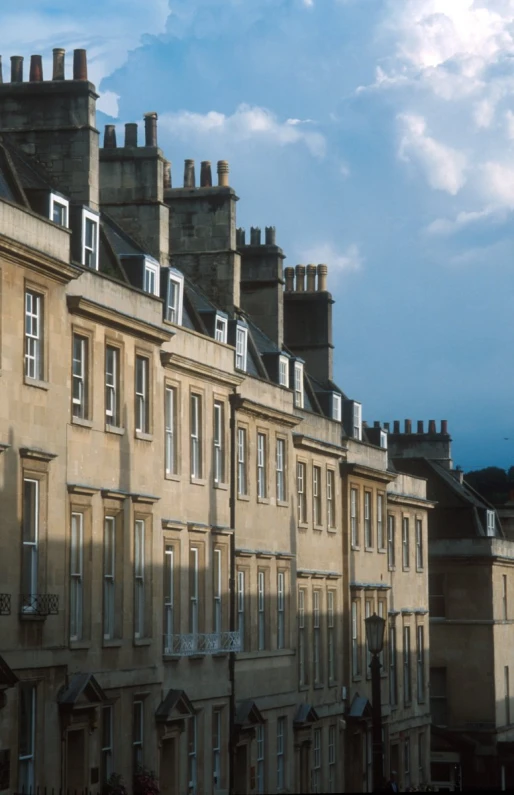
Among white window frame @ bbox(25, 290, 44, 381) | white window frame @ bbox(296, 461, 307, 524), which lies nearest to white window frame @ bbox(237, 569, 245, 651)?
white window frame @ bbox(296, 461, 307, 524)

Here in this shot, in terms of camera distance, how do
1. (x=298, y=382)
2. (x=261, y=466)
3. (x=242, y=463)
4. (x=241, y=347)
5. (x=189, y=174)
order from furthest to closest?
(x=298, y=382) < (x=189, y=174) < (x=261, y=466) < (x=241, y=347) < (x=242, y=463)

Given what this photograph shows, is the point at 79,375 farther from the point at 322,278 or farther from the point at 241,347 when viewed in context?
the point at 322,278

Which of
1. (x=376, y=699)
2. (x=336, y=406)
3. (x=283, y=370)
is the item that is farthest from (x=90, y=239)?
(x=336, y=406)

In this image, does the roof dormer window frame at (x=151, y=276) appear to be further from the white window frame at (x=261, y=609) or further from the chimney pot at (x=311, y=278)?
the chimney pot at (x=311, y=278)

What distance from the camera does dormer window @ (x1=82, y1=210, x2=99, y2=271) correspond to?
38906mm

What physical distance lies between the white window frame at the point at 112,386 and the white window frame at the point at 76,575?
9.80 feet

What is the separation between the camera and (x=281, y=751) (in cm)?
5275

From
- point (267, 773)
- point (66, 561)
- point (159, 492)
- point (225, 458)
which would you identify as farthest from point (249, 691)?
point (66, 561)

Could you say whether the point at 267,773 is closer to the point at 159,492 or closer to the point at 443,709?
the point at 159,492

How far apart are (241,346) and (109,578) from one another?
46.4 ft

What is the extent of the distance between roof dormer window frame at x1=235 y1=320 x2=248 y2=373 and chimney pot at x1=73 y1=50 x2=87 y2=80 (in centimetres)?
1014

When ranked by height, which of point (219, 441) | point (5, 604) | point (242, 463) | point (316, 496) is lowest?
point (5, 604)

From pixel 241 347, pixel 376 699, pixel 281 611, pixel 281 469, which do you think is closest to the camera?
pixel 376 699

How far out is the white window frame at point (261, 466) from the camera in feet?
169
